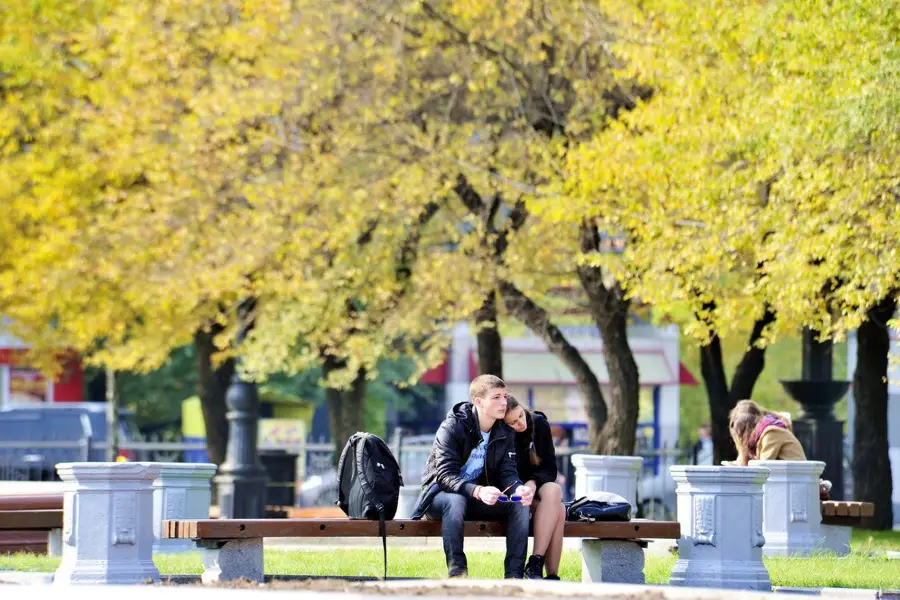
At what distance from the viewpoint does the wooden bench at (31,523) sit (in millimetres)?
10930

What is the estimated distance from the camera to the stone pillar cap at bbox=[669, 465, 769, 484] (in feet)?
32.7

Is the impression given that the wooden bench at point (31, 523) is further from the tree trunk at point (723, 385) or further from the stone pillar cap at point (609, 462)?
the tree trunk at point (723, 385)

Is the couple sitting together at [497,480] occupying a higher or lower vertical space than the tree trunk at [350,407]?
lower

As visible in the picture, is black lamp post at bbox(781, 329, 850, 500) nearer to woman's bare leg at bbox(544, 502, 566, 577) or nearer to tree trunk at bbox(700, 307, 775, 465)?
tree trunk at bbox(700, 307, 775, 465)

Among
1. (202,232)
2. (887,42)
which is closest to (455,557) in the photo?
(887,42)

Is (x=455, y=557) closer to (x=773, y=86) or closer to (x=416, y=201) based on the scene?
(x=773, y=86)

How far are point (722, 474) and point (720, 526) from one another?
1.06ft

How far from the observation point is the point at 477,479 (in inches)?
371

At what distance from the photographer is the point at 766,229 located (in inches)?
614

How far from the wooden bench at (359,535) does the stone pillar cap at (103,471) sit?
57cm

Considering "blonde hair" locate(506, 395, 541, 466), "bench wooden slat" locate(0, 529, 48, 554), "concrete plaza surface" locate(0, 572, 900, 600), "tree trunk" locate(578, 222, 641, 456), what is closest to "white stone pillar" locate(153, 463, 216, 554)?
"bench wooden slat" locate(0, 529, 48, 554)

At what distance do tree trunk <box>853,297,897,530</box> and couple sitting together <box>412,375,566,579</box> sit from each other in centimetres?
1160

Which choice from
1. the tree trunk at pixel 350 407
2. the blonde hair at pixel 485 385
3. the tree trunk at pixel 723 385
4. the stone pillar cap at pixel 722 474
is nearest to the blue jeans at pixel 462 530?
the blonde hair at pixel 485 385

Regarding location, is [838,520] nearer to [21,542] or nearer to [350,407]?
[21,542]
